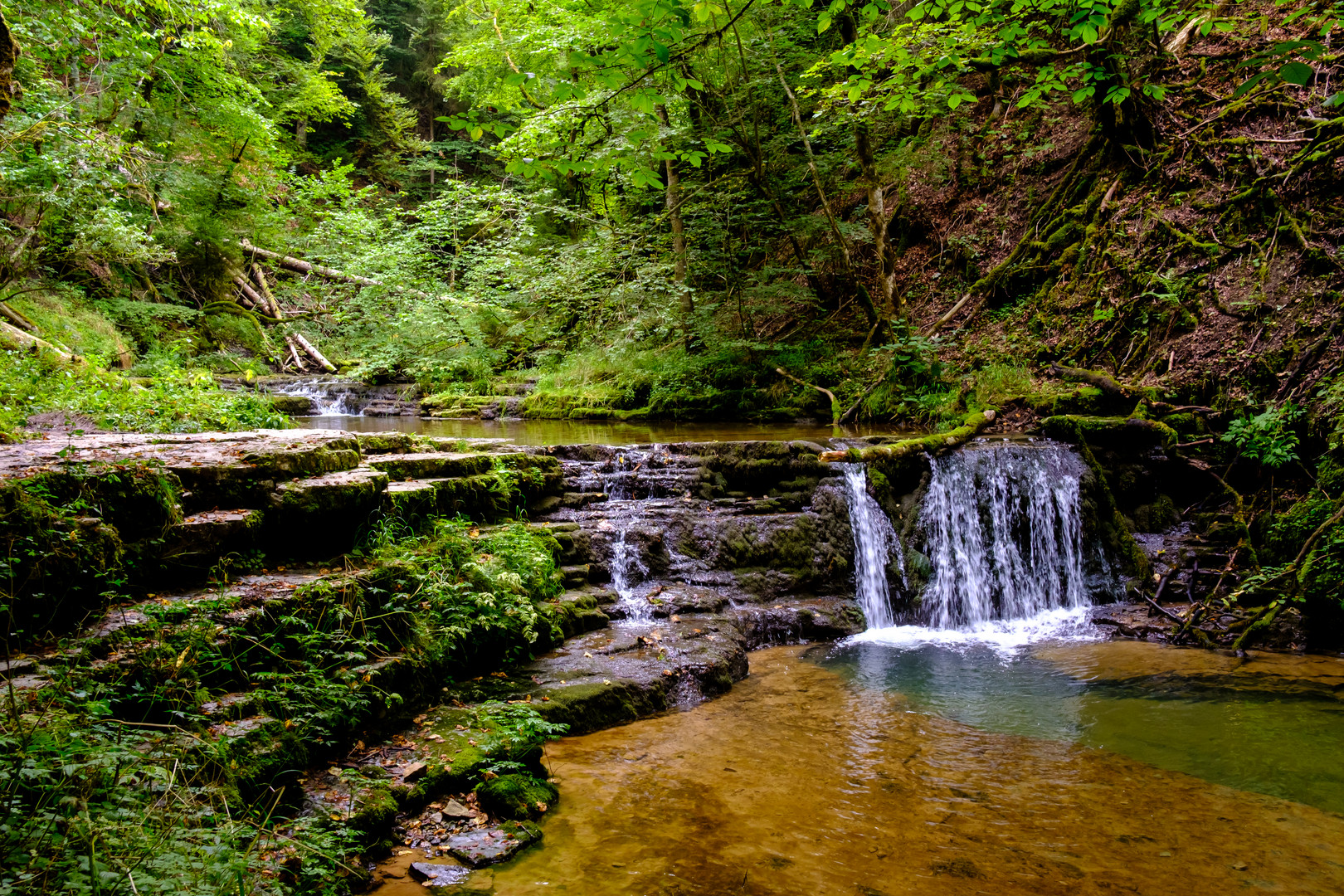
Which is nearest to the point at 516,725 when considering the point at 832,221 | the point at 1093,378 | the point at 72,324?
the point at 1093,378

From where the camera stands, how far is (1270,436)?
271 inches

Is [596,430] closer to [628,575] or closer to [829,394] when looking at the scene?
[829,394]

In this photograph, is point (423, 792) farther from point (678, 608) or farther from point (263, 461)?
point (678, 608)

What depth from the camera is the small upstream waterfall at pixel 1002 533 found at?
763 centimetres

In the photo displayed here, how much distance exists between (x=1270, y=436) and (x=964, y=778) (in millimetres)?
5635

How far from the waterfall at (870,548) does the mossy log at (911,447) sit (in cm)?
26

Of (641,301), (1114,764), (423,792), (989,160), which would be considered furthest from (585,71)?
(989,160)

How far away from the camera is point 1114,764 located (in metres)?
4.10

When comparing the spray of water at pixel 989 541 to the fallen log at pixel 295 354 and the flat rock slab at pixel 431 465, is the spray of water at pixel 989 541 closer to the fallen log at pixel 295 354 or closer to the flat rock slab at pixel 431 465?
the flat rock slab at pixel 431 465

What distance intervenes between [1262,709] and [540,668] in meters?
5.18

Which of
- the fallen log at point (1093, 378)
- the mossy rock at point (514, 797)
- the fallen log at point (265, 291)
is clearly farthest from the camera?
the fallen log at point (265, 291)

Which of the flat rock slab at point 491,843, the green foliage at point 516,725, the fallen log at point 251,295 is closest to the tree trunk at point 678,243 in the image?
the green foliage at point 516,725

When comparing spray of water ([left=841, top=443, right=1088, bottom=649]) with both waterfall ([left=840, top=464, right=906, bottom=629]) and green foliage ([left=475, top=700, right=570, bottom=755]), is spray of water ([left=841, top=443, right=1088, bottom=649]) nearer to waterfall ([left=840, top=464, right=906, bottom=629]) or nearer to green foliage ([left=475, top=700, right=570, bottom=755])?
waterfall ([left=840, top=464, right=906, bottom=629])

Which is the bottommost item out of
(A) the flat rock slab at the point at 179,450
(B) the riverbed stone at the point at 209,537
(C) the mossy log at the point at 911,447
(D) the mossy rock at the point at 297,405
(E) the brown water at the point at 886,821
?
(E) the brown water at the point at 886,821
